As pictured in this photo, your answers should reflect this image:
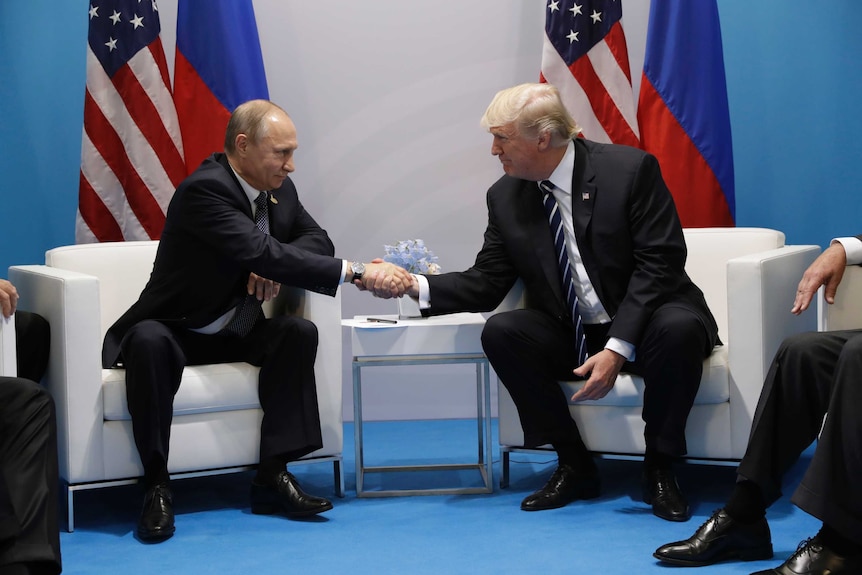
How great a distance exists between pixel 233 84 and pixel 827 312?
103 inches

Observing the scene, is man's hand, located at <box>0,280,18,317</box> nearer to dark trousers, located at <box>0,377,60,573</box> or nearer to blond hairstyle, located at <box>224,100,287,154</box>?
dark trousers, located at <box>0,377,60,573</box>

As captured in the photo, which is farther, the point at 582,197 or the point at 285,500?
→ the point at 582,197

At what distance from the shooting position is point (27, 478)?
225cm

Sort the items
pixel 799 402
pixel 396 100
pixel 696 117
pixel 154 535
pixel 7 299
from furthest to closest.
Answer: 1. pixel 396 100
2. pixel 696 117
3. pixel 154 535
4. pixel 7 299
5. pixel 799 402

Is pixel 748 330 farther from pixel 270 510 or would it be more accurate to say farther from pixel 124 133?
pixel 124 133

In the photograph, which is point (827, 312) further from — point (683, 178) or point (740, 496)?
point (683, 178)

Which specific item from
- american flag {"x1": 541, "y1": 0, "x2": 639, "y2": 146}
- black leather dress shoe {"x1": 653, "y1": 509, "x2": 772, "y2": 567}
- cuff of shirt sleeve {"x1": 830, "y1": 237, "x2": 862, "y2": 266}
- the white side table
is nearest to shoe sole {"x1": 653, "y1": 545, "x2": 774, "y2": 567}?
black leather dress shoe {"x1": 653, "y1": 509, "x2": 772, "y2": 567}

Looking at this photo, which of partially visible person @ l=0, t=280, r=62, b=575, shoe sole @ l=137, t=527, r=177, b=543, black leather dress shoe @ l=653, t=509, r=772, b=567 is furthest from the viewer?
shoe sole @ l=137, t=527, r=177, b=543

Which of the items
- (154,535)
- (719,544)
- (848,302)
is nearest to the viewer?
(719,544)

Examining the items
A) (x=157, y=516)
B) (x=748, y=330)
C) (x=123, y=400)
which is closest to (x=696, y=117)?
(x=748, y=330)

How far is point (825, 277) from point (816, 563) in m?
0.78

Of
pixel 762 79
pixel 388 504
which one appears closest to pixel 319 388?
pixel 388 504

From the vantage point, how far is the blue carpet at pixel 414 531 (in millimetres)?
2668

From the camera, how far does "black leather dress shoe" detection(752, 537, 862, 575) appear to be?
7.41 ft
